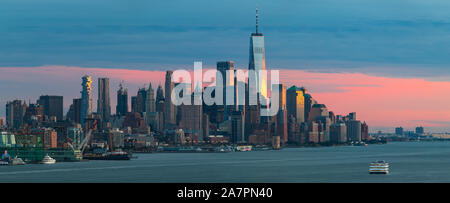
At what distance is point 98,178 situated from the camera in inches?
5369

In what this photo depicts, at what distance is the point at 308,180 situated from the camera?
129750 mm
